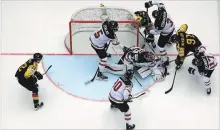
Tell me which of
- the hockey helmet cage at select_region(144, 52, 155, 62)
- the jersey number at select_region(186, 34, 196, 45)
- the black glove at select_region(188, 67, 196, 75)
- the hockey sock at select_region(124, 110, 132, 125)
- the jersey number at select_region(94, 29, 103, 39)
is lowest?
the hockey sock at select_region(124, 110, 132, 125)

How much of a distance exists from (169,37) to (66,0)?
6.11ft

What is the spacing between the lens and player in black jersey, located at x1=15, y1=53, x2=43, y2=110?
581 centimetres

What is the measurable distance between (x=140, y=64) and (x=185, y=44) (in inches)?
21.9

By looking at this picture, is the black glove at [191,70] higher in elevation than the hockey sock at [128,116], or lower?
higher

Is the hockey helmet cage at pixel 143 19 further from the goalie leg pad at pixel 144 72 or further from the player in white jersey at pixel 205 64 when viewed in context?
the player in white jersey at pixel 205 64

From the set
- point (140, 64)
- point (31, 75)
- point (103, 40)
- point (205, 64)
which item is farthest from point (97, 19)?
point (205, 64)

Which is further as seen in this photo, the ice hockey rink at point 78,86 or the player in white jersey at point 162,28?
the player in white jersey at point 162,28

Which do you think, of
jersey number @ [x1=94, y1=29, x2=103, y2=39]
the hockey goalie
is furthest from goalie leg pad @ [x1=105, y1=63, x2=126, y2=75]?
jersey number @ [x1=94, y1=29, x2=103, y2=39]

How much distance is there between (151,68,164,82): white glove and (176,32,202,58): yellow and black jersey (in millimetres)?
318

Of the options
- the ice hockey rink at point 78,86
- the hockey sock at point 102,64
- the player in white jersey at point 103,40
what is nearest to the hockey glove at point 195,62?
the ice hockey rink at point 78,86

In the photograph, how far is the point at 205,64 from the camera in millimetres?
6012

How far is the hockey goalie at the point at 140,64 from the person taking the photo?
20.3 feet

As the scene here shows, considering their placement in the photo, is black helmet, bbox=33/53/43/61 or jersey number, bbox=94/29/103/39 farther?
jersey number, bbox=94/29/103/39

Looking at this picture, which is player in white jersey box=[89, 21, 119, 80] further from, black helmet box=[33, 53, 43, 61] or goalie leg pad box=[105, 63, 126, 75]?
black helmet box=[33, 53, 43, 61]
